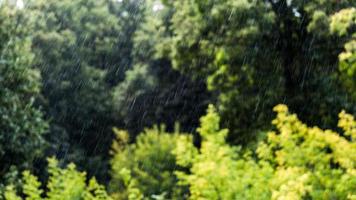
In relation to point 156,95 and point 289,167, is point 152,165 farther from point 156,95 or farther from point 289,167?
point 156,95

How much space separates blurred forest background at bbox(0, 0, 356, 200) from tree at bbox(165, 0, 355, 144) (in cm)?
4

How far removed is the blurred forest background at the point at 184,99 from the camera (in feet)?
14.3

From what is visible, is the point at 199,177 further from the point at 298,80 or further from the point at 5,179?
the point at 298,80

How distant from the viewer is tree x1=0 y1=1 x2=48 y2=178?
13000mm

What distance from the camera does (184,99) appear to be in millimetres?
26844

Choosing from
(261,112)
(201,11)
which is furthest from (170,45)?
(261,112)

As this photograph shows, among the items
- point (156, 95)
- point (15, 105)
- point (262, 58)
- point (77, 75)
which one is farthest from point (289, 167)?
point (77, 75)

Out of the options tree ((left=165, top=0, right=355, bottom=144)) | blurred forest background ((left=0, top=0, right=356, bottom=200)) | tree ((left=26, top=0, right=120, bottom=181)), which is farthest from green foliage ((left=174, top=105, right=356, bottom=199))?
tree ((left=26, top=0, right=120, bottom=181))

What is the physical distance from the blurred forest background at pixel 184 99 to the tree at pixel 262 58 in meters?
0.04

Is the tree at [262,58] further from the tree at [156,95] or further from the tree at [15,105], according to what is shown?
the tree at [156,95]

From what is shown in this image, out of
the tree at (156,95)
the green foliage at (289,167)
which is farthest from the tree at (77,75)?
the green foliage at (289,167)

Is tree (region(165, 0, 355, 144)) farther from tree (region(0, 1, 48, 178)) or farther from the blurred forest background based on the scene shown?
tree (region(0, 1, 48, 178))

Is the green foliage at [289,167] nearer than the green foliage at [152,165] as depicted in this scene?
Yes

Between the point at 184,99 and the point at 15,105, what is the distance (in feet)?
46.4
